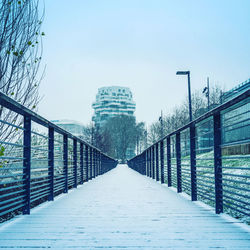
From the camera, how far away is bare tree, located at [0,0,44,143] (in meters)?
5.20

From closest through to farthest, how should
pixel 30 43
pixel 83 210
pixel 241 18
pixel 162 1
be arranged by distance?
pixel 83 210
pixel 30 43
pixel 162 1
pixel 241 18

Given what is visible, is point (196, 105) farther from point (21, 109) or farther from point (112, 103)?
point (112, 103)

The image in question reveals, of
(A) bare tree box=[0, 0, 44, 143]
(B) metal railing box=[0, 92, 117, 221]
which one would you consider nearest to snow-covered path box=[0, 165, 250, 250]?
(B) metal railing box=[0, 92, 117, 221]

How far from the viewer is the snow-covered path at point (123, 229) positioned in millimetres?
2623

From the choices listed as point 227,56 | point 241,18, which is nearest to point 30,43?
point 241,18

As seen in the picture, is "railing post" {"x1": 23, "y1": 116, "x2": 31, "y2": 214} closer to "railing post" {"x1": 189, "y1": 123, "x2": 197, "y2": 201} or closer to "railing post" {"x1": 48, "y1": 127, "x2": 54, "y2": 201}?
"railing post" {"x1": 48, "y1": 127, "x2": 54, "y2": 201}

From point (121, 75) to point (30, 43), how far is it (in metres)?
132

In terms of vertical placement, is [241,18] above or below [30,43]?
above

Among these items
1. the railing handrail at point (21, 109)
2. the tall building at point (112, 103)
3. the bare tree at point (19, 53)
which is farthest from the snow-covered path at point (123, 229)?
the tall building at point (112, 103)

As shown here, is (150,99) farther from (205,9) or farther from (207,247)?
(207,247)

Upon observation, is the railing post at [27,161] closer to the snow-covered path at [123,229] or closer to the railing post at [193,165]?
the snow-covered path at [123,229]

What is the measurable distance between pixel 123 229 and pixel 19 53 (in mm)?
3892

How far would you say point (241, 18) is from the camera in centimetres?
1398

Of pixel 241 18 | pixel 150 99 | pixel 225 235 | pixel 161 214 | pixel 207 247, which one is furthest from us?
pixel 150 99
